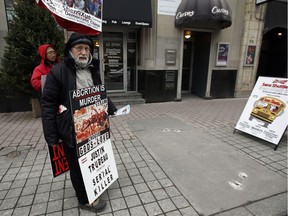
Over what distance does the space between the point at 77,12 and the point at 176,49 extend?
588cm

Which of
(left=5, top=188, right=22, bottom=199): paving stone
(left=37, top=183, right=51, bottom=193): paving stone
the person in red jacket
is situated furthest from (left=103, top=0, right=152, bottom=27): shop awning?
(left=5, top=188, right=22, bottom=199): paving stone

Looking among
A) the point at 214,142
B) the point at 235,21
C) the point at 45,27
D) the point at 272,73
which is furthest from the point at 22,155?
the point at 272,73

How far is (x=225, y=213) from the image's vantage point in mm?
2240

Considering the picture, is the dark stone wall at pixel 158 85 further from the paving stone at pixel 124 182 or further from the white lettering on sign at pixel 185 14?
the paving stone at pixel 124 182

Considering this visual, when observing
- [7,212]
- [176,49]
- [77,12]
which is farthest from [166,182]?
[176,49]

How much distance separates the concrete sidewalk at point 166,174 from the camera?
2.30 meters

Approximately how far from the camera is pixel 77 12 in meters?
2.10

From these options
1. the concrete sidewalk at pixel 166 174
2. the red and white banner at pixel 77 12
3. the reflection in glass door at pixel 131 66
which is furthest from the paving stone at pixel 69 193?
the reflection in glass door at pixel 131 66

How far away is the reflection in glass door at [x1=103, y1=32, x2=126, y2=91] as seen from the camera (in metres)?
7.44

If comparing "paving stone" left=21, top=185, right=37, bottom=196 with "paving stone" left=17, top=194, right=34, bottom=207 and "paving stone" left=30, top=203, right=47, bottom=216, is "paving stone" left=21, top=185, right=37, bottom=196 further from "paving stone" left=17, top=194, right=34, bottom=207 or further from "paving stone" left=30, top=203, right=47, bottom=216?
"paving stone" left=30, top=203, right=47, bottom=216

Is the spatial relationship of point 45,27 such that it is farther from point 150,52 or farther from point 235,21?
point 235,21

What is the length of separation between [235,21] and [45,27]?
7.01m

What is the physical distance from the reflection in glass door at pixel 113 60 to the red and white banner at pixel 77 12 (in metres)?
5.12

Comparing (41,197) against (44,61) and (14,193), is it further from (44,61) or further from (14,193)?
(44,61)
